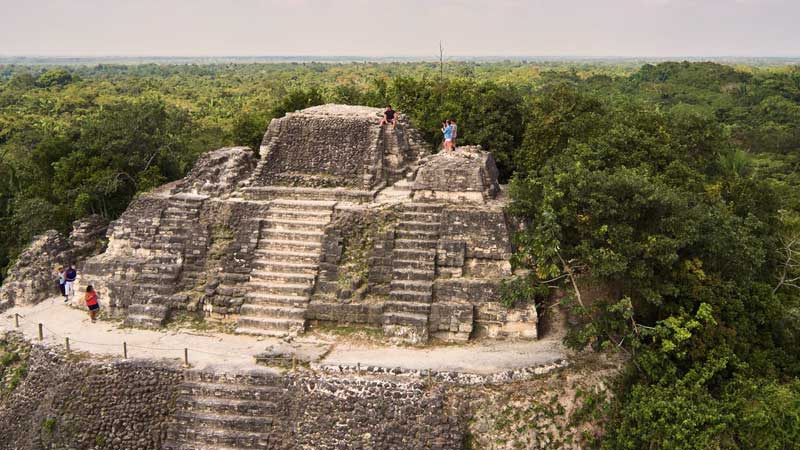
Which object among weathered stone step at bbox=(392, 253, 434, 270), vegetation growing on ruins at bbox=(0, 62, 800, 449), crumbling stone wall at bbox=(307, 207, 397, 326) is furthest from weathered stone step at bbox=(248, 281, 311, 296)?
vegetation growing on ruins at bbox=(0, 62, 800, 449)

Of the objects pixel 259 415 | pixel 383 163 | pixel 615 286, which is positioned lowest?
pixel 259 415

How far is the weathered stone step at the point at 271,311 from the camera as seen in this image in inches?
446

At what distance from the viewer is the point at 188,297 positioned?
11984 mm

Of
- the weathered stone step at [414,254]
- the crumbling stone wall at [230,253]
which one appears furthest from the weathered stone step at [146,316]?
the weathered stone step at [414,254]

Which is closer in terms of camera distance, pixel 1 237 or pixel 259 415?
pixel 259 415

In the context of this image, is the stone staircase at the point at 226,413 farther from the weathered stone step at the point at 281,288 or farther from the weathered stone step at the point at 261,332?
the weathered stone step at the point at 281,288

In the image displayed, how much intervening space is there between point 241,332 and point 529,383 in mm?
5136

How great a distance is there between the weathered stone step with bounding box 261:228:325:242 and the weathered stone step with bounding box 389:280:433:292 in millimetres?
1949

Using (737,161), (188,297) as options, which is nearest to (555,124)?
(737,161)

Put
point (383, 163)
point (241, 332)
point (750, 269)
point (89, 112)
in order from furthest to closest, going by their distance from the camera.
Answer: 1. point (89, 112)
2. point (383, 163)
3. point (241, 332)
4. point (750, 269)

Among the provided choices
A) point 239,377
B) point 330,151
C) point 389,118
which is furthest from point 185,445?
point 389,118

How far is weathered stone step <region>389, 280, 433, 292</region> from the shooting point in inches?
438

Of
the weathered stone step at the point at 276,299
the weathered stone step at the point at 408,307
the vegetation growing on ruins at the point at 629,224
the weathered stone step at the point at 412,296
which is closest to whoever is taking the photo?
the vegetation growing on ruins at the point at 629,224

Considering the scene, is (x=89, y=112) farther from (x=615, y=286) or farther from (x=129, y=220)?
(x=615, y=286)
